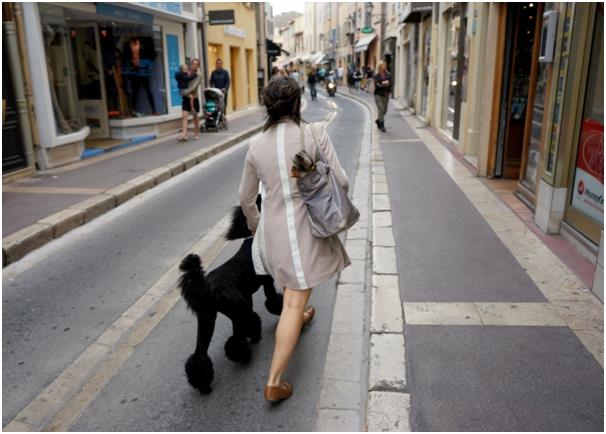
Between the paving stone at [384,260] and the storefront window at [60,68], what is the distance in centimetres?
734

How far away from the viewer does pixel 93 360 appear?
3.52m

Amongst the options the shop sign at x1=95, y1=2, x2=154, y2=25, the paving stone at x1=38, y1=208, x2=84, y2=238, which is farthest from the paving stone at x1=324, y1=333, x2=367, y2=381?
the shop sign at x1=95, y1=2, x2=154, y2=25

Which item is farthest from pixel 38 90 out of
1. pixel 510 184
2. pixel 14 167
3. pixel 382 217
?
pixel 510 184

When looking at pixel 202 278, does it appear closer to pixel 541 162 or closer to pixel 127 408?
pixel 127 408

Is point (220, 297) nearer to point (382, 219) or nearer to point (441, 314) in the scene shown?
point (441, 314)

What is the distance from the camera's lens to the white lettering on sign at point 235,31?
21225 millimetres

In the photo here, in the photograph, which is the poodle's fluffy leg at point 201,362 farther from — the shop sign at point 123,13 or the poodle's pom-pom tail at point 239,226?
the shop sign at point 123,13

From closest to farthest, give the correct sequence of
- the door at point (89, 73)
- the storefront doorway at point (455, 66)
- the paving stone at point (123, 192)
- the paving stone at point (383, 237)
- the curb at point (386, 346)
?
the curb at point (386, 346), the paving stone at point (383, 237), the paving stone at point (123, 192), the storefront doorway at point (455, 66), the door at point (89, 73)

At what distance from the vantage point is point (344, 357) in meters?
3.38

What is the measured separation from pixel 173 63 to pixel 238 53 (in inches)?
356


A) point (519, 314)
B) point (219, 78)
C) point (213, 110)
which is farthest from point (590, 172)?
point (219, 78)

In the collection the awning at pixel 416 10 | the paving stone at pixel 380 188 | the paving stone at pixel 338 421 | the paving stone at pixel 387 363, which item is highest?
the awning at pixel 416 10

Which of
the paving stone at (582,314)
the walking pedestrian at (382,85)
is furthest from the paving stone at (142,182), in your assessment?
the walking pedestrian at (382,85)

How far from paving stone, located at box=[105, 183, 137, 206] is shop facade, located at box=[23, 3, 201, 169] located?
7.50ft
